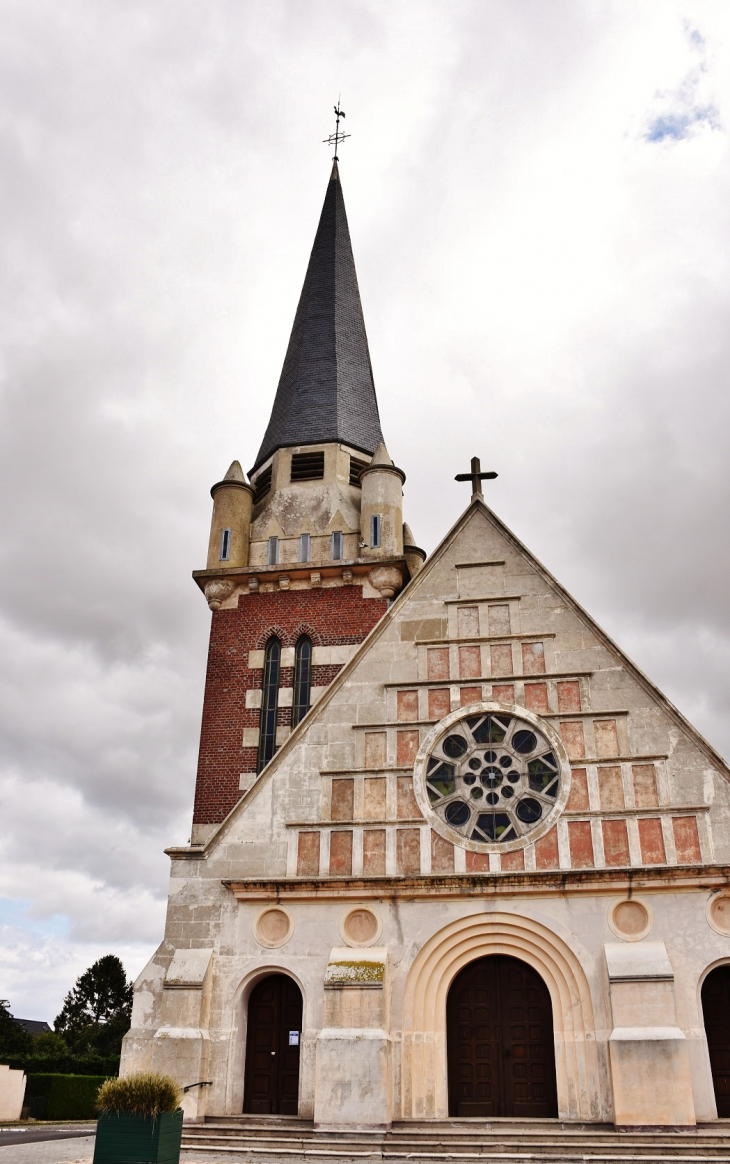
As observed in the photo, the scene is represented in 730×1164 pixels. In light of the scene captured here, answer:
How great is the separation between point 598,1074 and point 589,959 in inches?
69.9

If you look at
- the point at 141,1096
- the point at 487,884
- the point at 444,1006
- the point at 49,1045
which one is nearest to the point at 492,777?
the point at 487,884

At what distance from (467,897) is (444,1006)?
6.36ft

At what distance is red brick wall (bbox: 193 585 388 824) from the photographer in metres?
24.8

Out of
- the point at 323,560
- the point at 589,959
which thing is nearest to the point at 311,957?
the point at 589,959

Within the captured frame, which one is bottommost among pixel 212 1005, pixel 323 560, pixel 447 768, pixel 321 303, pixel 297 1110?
pixel 297 1110

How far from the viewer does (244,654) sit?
2652 cm

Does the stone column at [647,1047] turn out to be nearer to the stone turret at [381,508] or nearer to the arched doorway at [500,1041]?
the arched doorway at [500,1041]

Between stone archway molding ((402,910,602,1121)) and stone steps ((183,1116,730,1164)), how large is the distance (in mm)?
420

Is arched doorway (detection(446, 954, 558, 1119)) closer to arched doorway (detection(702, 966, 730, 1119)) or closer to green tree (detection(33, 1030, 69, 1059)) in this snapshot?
→ arched doorway (detection(702, 966, 730, 1119))

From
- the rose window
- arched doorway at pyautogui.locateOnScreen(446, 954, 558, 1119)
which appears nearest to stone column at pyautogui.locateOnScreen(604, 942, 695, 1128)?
arched doorway at pyautogui.locateOnScreen(446, 954, 558, 1119)

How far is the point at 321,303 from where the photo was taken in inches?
1431

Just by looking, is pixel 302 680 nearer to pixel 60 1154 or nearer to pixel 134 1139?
pixel 60 1154

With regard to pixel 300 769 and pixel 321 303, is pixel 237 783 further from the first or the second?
pixel 321 303

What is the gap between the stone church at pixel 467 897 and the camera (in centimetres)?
1611
